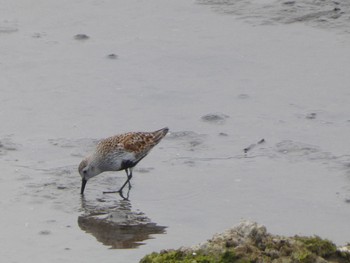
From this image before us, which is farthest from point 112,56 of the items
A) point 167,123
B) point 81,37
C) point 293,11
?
point 293,11

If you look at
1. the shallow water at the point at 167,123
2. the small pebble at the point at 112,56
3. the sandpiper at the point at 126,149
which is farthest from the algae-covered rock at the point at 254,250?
the small pebble at the point at 112,56

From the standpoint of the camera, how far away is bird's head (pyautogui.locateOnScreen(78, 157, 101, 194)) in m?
10.0

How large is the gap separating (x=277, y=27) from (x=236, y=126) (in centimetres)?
287

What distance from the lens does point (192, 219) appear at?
935 centimetres

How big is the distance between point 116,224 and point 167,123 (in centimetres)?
205

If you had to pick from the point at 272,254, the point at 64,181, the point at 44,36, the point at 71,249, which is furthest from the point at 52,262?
the point at 44,36

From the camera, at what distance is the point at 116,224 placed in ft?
31.0

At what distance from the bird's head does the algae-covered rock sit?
11.7 ft

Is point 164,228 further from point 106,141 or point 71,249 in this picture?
point 106,141

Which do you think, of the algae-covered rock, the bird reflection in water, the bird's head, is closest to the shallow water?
the bird reflection in water

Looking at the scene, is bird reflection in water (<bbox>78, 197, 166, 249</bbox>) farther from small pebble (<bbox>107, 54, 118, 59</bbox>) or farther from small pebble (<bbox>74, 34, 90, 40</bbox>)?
small pebble (<bbox>74, 34, 90, 40</bbox>)

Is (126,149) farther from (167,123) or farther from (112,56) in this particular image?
(112,56)

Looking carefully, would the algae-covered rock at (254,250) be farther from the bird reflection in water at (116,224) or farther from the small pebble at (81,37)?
the small pebble at (81,37)

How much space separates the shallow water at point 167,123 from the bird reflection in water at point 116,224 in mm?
16
